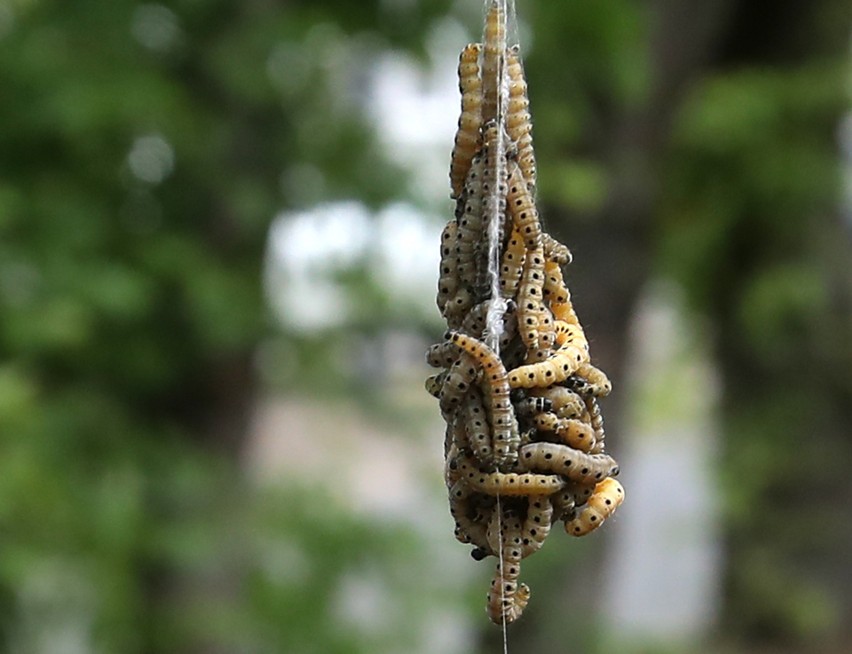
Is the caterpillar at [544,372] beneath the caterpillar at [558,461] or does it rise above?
above

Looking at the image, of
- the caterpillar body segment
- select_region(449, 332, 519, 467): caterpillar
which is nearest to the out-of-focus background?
the caterpillar body segment

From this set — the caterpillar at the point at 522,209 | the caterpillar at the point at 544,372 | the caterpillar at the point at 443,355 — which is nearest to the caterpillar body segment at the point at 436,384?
the caterpillar at the point at 443,355

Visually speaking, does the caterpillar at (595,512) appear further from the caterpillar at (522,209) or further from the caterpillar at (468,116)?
the caterpillar at (468,116)

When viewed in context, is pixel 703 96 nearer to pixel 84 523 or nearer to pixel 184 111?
pixel 184 111

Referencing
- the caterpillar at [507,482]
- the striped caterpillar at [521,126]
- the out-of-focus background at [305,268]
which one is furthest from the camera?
the out-of-focus background at [305,268]

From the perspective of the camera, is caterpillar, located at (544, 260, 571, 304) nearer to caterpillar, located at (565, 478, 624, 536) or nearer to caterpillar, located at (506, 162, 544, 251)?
caterpillar, located at (506, 162, 544, 251)

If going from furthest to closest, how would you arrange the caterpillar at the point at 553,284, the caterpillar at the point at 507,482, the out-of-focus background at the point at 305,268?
the out-of-focus background at the point at 305,268, the caterpillar at the point at 553,284, the caterpillar at the point at 507,482

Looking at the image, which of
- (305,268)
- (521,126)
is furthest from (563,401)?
(305,268)
